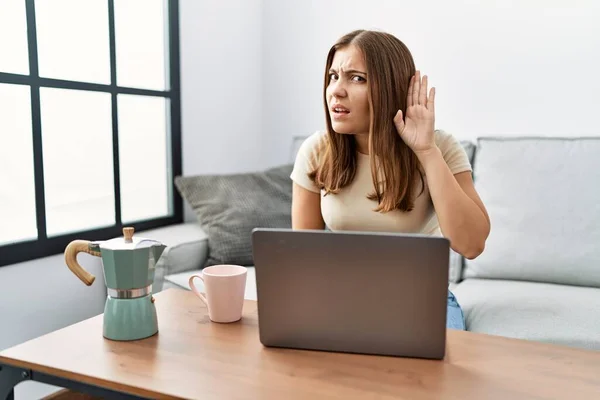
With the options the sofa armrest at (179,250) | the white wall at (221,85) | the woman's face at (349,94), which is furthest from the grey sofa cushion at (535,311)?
the white wall at (221,85)

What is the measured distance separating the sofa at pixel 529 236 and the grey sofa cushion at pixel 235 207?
0.18 ft

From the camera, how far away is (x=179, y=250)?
1.94 metres

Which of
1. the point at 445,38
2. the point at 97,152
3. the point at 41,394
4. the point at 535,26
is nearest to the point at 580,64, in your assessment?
the point at 535,26

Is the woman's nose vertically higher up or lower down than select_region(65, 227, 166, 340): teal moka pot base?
higher up

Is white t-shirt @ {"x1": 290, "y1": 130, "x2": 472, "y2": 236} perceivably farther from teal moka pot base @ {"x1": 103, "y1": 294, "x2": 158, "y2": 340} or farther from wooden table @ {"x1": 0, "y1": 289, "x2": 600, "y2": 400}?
teal moka pot base @ {"x1": 103, "y1": 294, "x2": 158, "y2": 340}

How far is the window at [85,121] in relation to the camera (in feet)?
5.60

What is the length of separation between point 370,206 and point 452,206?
219 millimetres

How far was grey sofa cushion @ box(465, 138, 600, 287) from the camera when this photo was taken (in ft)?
5.86

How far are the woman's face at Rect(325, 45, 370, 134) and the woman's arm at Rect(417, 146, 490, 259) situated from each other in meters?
0.17

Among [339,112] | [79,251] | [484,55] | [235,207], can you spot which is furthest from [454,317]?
[484,55]

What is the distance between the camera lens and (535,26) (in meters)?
2.13

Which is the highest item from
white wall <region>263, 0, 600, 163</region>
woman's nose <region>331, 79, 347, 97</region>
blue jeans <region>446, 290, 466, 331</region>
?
white wall <region>263, 0, 600, 163</region>

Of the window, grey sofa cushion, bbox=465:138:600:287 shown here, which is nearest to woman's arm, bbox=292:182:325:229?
grey sofa cushion, bbox=465:138:600:287

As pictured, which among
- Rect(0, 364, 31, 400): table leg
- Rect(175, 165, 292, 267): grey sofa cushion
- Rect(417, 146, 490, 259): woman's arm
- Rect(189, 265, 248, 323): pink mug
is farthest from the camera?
Rect(175, 165, 292, 267): grey sofa cushion
